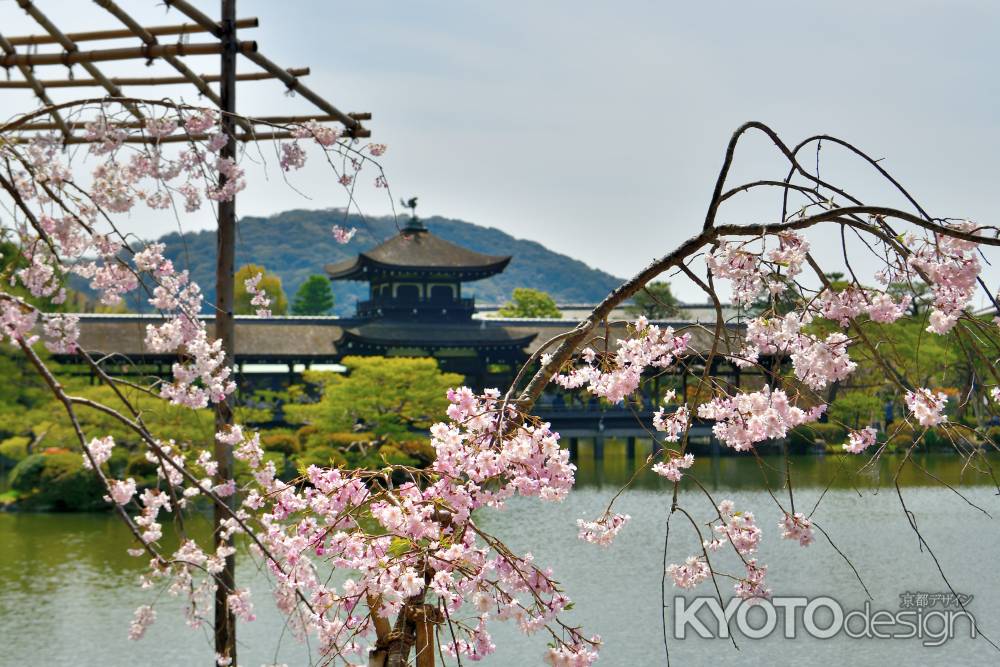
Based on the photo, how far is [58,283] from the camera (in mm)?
4406

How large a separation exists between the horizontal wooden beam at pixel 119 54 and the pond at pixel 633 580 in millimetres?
3710

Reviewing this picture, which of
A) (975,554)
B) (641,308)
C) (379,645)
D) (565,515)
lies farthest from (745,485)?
(641,308)

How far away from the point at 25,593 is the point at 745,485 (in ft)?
48.7

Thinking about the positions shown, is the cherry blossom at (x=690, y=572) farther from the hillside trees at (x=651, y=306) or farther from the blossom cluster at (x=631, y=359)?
the hillside trees at (x=651, y=306)

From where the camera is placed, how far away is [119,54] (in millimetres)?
5633

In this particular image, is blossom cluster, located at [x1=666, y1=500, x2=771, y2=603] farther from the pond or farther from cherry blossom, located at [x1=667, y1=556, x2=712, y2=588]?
the pond

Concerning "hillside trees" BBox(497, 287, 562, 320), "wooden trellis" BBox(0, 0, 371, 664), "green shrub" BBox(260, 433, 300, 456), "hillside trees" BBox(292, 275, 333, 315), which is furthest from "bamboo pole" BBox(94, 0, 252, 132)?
"hillside trees" BBox(292, 275, 333, 315)

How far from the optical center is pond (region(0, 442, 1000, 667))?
35.0 ft

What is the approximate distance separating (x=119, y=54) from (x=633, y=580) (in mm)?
9755

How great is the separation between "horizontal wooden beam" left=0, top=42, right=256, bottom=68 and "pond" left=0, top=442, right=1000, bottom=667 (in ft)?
12.2

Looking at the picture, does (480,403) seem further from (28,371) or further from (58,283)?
(28,371)

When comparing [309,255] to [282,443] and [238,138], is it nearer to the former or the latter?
[282,443]

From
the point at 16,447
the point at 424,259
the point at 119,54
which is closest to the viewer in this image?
the point at 119,54

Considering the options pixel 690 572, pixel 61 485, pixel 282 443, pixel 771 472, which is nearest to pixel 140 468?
pixel 61 485
